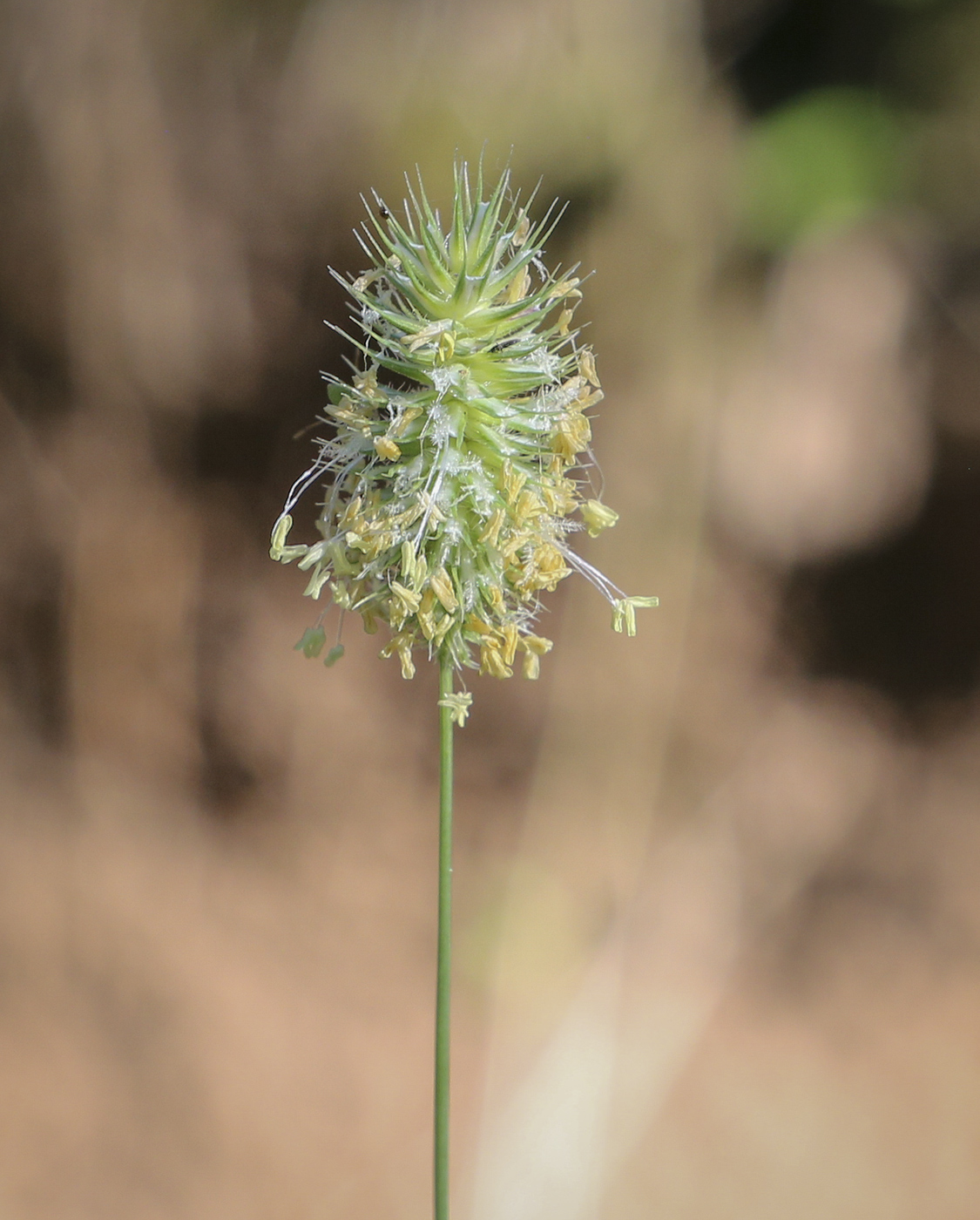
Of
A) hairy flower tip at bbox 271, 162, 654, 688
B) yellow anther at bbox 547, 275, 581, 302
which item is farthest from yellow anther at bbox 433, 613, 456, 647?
yellow anther at bbox 547, 275, 581, 302

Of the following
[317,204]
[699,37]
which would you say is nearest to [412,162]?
[317,204]

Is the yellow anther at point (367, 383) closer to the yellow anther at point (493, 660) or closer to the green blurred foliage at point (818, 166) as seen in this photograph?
the yellow anther at point (493, 660)

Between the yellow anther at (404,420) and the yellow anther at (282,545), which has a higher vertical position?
the yellow anther at (404,420)

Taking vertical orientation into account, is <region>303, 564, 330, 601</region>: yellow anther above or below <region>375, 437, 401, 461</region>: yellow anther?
below

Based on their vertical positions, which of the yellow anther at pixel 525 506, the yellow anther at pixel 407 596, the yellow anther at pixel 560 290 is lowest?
the yellow anther at pixel 407 596

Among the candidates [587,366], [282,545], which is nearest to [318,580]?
[282,545]

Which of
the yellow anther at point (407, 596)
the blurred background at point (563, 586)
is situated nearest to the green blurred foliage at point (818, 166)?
the blurred background at point (563, 586)

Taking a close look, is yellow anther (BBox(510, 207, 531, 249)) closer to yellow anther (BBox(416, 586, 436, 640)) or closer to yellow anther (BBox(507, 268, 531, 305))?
yellow anther (BBox(507, 268, 531, 305))

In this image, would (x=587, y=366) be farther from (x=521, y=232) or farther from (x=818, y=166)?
(x=818, y=166)
